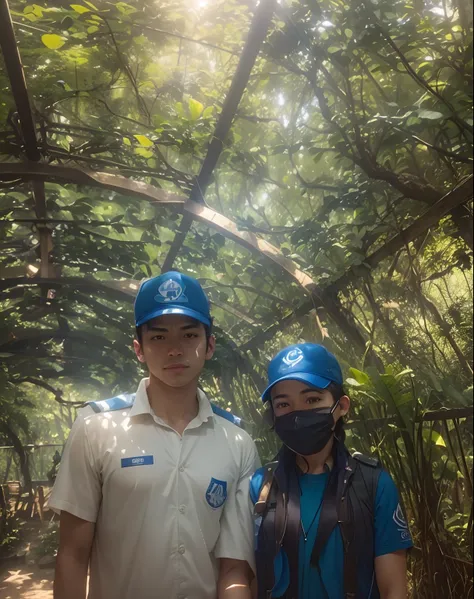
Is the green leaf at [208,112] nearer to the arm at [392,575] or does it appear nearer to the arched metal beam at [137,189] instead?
the arched metal beam at [137,189]

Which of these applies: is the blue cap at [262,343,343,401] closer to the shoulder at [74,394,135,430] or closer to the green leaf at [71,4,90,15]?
the shoulder at [74,394,135,430]

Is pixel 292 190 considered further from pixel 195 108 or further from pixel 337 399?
pixel 337 399

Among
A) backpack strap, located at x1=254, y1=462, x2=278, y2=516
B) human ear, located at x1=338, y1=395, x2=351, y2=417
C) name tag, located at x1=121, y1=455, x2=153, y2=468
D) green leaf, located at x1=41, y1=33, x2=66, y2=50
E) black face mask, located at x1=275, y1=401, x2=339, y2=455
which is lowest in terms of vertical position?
backpack strap, located at x1=254, y1=462, x2=278, y2=516

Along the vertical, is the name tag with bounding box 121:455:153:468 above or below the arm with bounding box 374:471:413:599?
above

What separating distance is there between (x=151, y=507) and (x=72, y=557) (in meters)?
0.24

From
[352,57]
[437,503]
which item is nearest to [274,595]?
[437,503]

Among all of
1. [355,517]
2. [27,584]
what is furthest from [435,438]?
[27,584]

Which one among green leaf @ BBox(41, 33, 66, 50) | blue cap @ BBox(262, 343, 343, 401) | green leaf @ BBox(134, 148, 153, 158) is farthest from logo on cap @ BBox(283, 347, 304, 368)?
green leaf @ BBox(41, 33, 66, 50)

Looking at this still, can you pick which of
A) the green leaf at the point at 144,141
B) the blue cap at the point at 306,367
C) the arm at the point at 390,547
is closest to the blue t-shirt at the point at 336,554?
the arm at the point at 390,547

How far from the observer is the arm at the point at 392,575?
1160 millimetres

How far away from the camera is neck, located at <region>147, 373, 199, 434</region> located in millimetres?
1449

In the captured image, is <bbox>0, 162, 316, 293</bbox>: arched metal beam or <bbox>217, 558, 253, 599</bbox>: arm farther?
<bbox>0, 162, 316, 293</bbox>: arched metal beam

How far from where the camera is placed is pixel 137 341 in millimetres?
1524

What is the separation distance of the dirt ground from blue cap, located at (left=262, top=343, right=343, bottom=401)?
9.91 feet
